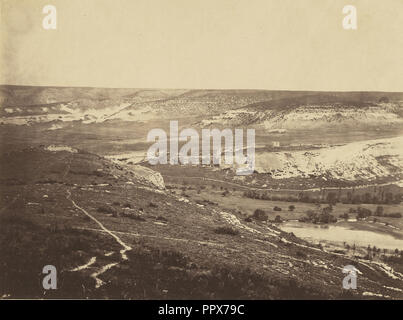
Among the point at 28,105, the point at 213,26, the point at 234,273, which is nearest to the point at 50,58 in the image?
the point at 28,105

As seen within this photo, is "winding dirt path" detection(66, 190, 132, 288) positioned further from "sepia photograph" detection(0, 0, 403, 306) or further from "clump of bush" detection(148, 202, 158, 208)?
"clump of bush" detection(148, 202, 158, 208)

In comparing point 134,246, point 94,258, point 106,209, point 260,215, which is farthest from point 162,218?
point 260,215

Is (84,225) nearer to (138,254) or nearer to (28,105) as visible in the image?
(138,254)

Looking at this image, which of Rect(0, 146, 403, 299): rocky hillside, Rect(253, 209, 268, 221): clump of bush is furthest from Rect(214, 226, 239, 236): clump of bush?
Rect(253, 209, 268, 221): clump of bush

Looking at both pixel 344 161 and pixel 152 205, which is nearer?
pixel 152 205

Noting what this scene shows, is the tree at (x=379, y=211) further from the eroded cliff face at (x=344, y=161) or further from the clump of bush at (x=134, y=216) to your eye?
the clump of bush at (x=134, y=216)

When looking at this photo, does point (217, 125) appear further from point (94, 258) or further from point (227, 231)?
point (94, 258)
